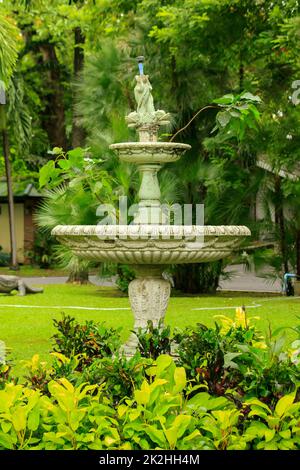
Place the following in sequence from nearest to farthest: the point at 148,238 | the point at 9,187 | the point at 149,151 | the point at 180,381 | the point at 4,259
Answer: the point at 180,381, the point at 148,238, the point at 149,151, the point at 9,187, the point at 4,259

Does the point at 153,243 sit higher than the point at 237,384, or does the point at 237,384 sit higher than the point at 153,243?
the point at 153,243

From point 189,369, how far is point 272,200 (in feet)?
38.4

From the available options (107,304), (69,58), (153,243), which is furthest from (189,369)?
A: (69,58)

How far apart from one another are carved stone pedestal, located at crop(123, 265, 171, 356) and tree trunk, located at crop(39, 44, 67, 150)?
59.0ft

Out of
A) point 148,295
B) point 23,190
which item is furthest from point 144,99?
point 23,190

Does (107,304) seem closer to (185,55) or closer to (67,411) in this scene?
(185,55)

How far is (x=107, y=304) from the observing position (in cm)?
1438

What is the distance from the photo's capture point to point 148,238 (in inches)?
288

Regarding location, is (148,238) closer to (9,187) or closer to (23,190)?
(9,187)

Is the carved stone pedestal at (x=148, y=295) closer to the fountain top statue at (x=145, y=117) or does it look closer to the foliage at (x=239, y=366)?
the fountain top statue at (x=145, y=117)

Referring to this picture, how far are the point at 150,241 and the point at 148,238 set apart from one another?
0.14 feet

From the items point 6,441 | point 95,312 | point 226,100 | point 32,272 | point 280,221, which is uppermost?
point 226,100

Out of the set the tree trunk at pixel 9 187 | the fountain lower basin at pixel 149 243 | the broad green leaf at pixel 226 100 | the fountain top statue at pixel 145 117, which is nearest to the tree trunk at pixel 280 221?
the fountain top statue at pixel 145 117

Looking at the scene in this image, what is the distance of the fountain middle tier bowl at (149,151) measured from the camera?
26.3ft
